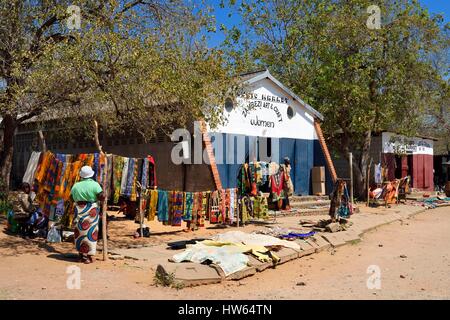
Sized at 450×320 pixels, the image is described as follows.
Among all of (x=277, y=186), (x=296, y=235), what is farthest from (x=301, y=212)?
(x=296, y=235)

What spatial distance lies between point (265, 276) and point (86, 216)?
9.96 feet

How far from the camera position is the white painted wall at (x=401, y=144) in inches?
877

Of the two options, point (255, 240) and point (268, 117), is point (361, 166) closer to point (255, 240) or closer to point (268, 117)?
point (268, 117)

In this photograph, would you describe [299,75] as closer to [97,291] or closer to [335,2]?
[335,2]

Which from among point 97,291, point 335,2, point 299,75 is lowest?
point 97,291

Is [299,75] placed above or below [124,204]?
above

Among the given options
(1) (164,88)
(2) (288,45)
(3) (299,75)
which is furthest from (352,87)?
(1) (164,88)

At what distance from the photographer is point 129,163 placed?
34.1 feet

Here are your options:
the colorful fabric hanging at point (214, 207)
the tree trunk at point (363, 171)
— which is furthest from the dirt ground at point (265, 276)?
the tree trunk at point (363, 171)

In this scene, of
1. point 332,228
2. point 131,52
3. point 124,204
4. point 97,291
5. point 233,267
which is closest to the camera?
point 97,291

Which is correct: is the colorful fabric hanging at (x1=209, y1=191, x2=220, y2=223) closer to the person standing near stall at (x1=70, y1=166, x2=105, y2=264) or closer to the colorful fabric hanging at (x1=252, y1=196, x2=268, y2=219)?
the colorful fabric hanging at (x1=252, y1=196, x2=268, y2=219)

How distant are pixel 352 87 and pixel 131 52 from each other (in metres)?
11.4

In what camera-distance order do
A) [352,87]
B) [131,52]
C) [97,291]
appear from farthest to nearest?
[352,87] → [131,52] → [97,291]

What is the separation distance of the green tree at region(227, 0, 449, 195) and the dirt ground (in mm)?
10126
